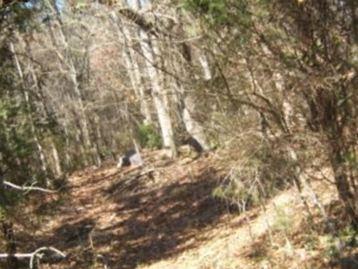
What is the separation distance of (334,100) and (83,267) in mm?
8456

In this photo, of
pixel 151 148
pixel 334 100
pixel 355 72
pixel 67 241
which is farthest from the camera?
pixel 151 148

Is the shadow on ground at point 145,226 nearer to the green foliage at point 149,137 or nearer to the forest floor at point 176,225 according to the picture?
the forest floor at point 176,225

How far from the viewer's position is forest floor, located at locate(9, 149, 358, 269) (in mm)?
10438

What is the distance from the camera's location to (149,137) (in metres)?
28.4

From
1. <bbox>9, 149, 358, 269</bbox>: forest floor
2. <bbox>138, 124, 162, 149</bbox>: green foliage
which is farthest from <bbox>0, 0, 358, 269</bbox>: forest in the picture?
<bbox>138, 124, 162, 149</bbox>: green foliage

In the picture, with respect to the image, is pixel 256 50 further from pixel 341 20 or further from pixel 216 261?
pixel 216 261

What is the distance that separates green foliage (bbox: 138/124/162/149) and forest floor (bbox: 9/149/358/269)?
15.9 feet

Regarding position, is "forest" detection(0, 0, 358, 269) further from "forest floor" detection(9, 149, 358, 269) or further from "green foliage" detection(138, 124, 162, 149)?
"green foliage" detection(138, 124, 162, 149)

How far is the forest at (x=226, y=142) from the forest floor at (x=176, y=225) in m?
0.04

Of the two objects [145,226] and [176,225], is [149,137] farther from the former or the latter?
[176,225]

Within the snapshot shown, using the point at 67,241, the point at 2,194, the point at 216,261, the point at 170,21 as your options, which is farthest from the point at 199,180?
the point at 170,21

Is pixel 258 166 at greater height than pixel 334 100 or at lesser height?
lesser

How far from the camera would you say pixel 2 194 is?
10398mm

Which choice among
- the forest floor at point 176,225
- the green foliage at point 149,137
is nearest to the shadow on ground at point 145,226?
the forest floor at point 176,225
